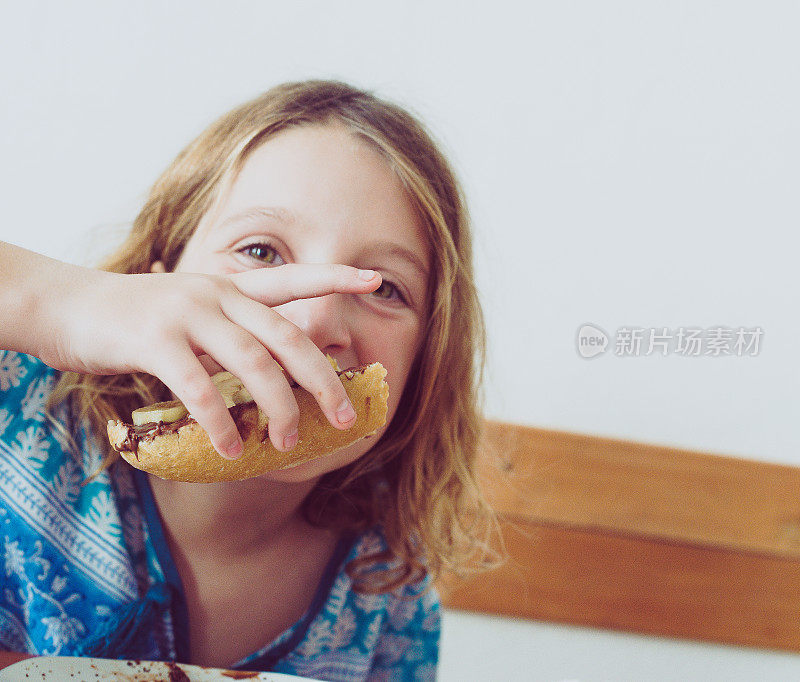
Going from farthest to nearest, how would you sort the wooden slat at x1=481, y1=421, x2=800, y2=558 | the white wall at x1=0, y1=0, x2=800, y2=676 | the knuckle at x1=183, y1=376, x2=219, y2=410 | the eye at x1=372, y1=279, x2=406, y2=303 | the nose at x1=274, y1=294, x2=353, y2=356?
the wooden slat at x1=481, y1=421, x2=800, y2=558 < the white wall at x1=0, y1=0, x2=800, y2=676 < the eye at x1=372, y1=279, x2=406, y2=303 < the nose at x1=274, y1=294, x2=353, y2=356 < the knuckle at x1=183, y1=376, x2=219, y2=410

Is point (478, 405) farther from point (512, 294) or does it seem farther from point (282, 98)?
point (282, 98)

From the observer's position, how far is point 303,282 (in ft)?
1.94

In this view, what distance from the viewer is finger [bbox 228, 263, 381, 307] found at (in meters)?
0.58

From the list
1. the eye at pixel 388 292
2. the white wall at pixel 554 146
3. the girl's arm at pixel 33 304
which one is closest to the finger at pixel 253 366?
the girl's arm at pixel 33 304

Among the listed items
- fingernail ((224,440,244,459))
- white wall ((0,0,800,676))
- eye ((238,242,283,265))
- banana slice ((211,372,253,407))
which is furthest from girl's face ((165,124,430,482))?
white wall ((0,0,800,676))

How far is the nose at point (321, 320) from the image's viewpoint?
2.43 ft

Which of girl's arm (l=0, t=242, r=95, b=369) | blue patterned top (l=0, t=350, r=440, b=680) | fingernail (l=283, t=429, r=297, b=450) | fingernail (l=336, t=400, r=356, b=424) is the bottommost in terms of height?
blue patterned top (l=0, t=350, r=440, b=680)

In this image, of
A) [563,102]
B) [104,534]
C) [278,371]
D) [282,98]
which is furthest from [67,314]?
[563,102]

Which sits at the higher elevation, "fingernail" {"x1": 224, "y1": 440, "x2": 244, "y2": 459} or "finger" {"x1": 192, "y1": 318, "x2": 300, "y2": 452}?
"finger" {"x1": 192, "y1": 318, "x2": 300, "y2": 452}

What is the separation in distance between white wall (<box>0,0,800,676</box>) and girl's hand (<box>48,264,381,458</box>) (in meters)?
0.70

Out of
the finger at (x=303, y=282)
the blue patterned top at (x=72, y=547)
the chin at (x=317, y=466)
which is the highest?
the finger at (x=303, y=282)

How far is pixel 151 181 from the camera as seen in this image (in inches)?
49.6

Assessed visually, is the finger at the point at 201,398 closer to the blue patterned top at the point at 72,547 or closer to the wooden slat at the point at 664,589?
the blue patterned top at the point at 72,547

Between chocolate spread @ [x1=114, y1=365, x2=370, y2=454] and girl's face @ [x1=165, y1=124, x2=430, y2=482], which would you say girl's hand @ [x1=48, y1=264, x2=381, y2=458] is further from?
girl's face @ [x1=165, y1=124, x2=430, y2=482]
